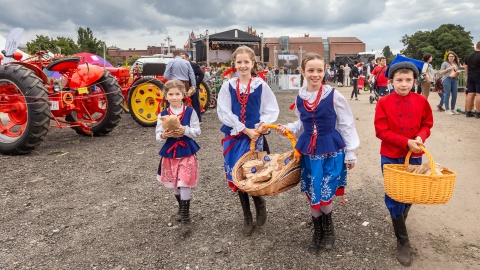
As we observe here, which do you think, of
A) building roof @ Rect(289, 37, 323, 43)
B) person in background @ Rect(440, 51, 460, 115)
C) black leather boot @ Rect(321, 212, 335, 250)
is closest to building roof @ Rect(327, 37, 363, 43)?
building roof @ Rect(289, 37, 323, 43)

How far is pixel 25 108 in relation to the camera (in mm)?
6039

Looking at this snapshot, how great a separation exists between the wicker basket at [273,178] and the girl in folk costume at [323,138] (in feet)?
0.28

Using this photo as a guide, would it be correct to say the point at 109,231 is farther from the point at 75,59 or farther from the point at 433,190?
the point at 75,59

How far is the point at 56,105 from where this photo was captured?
6.18 meters

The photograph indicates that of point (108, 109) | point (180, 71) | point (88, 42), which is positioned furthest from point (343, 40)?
point (108, 109)

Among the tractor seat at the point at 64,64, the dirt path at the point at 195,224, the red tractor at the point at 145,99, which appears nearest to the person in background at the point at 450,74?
the dirt path at the point at 195,224

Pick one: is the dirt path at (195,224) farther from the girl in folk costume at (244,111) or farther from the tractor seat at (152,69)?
the tractor seat at (152,69)

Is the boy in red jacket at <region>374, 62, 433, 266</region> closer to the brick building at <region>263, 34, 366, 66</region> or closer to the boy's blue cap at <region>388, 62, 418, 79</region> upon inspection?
the boy's blue cap at <region>388, 62, 418, 79</region>

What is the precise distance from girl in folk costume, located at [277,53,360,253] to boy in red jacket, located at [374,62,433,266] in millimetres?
253

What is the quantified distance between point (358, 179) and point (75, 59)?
5.09 metres

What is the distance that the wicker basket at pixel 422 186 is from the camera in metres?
2.30

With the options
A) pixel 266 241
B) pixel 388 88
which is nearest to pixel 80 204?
pixel 266 241

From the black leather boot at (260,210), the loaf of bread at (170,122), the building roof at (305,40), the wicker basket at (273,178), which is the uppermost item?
the building roof at (305,40)

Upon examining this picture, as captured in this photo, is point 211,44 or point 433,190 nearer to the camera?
point 433,190
